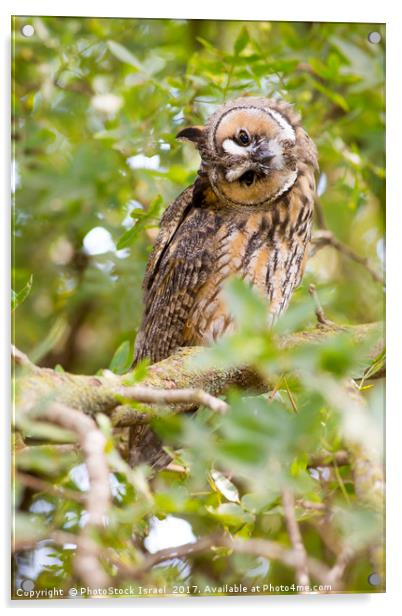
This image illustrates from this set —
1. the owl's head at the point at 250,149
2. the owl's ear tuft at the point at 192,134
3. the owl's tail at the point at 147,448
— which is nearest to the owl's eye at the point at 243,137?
the owl's head at the point at 250,149

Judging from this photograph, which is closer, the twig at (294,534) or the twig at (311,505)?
the twig at (294,534)

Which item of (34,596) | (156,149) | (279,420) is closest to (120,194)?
(156,149)

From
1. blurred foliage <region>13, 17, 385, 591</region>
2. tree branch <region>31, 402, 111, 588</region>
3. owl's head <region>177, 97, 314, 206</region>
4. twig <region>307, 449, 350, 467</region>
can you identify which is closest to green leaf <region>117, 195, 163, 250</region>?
blurred foliage <region>13, 17, 385, 591</region>

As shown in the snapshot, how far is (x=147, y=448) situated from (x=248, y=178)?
0.73 metres

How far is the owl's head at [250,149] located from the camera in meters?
2.07

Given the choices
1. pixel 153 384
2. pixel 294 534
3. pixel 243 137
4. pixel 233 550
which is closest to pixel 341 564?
pixel 233 550

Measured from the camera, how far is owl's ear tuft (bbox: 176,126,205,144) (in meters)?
2.18

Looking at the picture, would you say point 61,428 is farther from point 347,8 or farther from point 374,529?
point 347,8

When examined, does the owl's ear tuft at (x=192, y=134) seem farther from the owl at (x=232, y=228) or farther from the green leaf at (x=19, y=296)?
the green leaf at (x=19, y=296)

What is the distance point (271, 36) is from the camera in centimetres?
244

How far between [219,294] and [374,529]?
105cm

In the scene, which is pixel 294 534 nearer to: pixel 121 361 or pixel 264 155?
pixel 121 361

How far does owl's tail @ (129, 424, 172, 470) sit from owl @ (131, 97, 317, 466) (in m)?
0.24

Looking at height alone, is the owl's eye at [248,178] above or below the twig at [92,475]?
above
